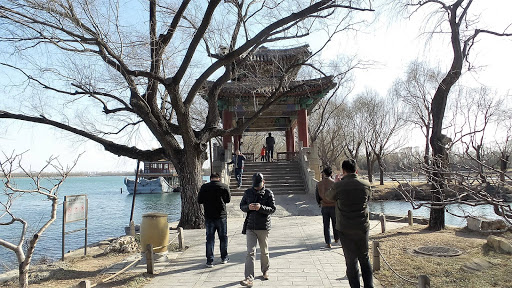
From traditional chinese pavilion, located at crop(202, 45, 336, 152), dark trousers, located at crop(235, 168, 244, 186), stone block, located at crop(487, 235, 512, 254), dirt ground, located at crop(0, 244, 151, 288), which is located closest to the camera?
dirt ground, located at crop(0, 244, 151, 288)

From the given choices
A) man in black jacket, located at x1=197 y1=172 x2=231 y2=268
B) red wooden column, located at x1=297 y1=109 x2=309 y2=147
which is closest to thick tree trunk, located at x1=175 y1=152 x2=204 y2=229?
man in black jacket, located at x1=197 y1=172 x2=231 y2=268

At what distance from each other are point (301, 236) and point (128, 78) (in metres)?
5.74

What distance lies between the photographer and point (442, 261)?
20.7 ft

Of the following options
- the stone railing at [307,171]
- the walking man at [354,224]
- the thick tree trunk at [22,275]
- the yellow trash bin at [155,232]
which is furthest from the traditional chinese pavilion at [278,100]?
the thick tree trunk at [22,275]

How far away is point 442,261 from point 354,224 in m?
3.04

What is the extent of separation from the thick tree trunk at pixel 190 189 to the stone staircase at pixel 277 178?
6.43 m

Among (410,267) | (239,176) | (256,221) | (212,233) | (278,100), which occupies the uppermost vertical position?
(278,100)

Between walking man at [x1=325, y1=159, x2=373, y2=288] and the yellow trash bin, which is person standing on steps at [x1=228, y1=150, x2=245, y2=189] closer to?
the yellow trash bin

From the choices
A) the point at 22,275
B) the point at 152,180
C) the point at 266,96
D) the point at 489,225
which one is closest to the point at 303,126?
the point at 266,96

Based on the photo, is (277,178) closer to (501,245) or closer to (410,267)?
(501,245)

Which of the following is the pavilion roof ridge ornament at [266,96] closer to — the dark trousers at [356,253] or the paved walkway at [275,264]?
the paved walkway at [275,264]

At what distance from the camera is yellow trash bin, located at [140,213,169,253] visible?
6.74m

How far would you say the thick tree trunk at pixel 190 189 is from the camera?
988cm

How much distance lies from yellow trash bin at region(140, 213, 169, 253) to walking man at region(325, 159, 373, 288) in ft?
12.0
